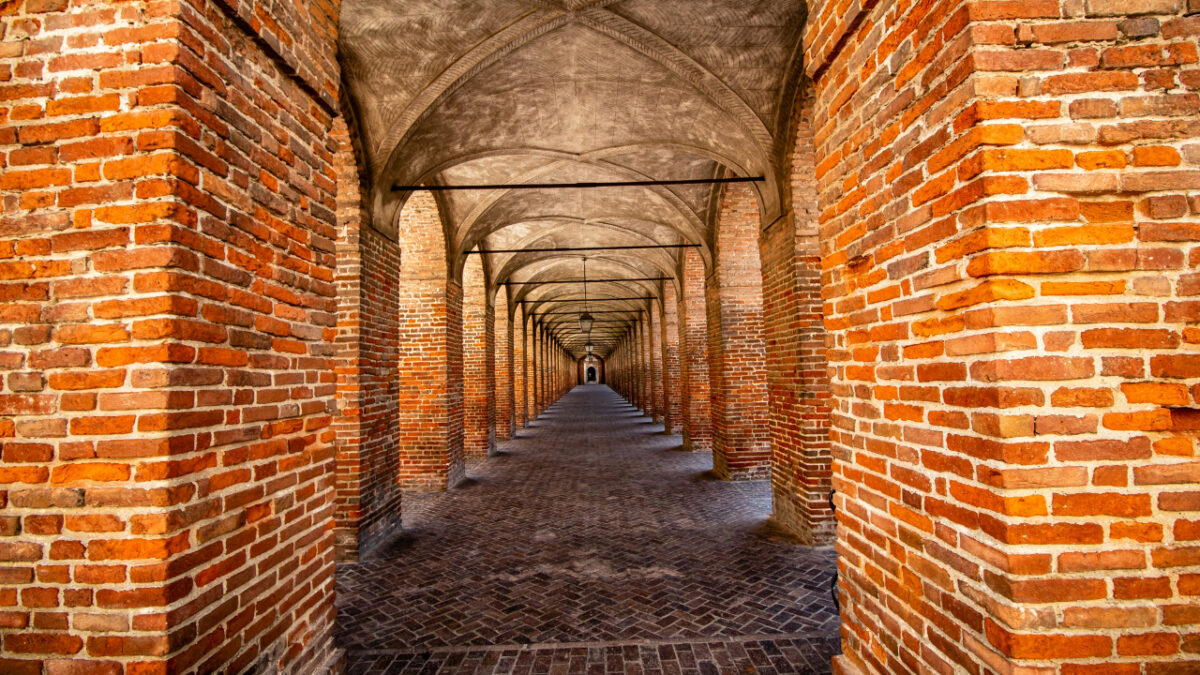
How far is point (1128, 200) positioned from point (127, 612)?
3150 mm

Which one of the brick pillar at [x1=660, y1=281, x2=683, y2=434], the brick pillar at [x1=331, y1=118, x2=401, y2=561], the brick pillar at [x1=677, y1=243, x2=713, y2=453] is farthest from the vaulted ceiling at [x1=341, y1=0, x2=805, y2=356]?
the brick pillar at [x1=660, y1=281, x2=683, y2=434]

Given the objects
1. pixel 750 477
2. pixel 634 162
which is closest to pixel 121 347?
pixel 634 162

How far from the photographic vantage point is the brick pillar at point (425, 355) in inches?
329

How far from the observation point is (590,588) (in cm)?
441

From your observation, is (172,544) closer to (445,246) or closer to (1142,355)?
(1142,355)

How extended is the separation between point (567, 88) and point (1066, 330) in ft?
18.6

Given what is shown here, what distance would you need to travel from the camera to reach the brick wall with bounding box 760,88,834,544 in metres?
5.37

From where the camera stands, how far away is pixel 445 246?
28.5ft

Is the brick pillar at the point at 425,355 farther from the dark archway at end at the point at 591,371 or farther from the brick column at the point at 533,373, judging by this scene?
the dark archway at end at the point at 591,371

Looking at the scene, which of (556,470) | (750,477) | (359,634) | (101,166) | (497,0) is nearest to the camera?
(101,166)

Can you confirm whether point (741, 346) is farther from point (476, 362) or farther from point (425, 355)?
point (476, 362)

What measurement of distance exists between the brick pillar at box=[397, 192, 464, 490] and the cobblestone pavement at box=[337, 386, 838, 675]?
58cm

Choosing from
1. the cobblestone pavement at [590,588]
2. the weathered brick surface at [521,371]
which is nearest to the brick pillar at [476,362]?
the cobblestone pavement at [590,588]

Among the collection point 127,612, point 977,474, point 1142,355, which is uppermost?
point 1142,355
